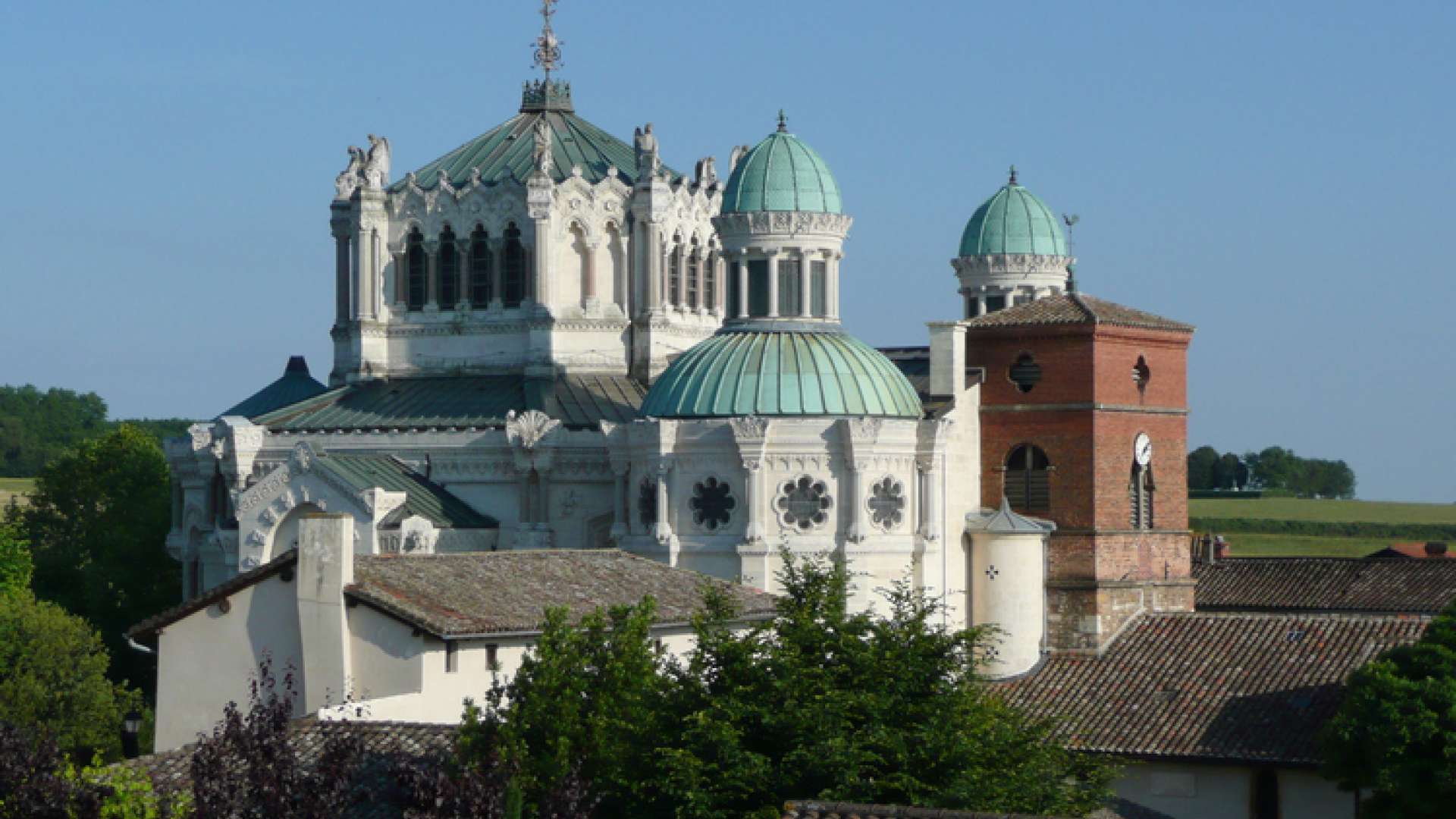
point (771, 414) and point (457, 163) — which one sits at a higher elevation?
point (457, 163)

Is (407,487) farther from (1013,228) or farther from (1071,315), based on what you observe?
(1013,228)

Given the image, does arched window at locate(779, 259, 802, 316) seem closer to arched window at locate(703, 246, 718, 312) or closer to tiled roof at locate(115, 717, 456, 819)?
arched window at locate(703, 246, 718, 312)

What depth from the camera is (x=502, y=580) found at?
55.6m

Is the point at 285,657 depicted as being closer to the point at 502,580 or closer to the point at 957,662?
the point at 502,580

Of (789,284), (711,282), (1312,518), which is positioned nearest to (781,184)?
(789,284)

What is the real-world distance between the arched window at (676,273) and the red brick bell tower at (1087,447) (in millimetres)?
11846

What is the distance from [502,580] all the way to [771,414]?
1780 centimetres

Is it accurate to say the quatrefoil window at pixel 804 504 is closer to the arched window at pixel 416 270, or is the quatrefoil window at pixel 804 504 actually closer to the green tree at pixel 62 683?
the arched window at pixel 416 270

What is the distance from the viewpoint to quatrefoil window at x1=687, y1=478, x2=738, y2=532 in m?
72.0

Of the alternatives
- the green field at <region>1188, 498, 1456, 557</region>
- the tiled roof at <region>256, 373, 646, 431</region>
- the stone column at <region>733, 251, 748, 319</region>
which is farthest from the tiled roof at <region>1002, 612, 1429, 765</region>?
the green field at <region>1188, 498, 1456, 557</region>

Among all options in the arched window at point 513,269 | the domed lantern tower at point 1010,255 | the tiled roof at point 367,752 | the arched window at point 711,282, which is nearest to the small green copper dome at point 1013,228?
the domed lantern tower at point 1010,255

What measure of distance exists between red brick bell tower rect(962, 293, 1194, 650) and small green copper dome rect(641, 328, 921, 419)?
2921mm

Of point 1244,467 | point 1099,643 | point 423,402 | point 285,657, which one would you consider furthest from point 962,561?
point 1244,467

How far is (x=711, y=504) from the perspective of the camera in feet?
237
